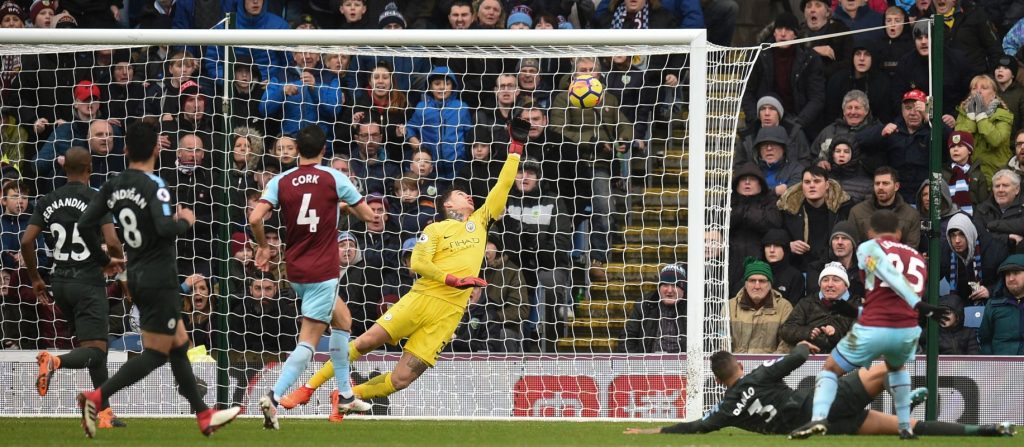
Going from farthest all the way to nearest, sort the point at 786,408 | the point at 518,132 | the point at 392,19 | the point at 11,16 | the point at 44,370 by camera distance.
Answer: the point at 11,16 < the point at 392,19 < the point at 518,132 < the point at 44,370 < the point at 786,408

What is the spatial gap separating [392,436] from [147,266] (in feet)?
6.72

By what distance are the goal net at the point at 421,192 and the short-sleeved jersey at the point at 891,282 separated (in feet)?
7.42

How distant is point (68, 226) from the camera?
9.96 m

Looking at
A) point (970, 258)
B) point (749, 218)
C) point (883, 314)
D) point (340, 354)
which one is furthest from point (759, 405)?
point (970, 258)

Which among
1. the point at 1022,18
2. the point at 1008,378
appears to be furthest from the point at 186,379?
the point at 1022,18

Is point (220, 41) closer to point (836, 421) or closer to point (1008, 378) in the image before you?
point (836, 421)

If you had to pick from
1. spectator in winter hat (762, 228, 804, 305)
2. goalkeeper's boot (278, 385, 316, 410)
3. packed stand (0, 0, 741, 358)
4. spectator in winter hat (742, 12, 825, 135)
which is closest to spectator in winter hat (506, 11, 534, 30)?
packed stand (0, 0, 741, 358)

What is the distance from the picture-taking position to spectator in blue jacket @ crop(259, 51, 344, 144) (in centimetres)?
1308

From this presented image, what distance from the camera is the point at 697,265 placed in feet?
35.1

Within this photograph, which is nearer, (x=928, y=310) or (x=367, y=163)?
(x=928, y=310)

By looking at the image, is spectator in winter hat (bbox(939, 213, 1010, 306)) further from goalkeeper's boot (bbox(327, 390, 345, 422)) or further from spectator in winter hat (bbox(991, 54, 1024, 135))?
goalkeeper's boot (bbox(327, 390, 345, 422))

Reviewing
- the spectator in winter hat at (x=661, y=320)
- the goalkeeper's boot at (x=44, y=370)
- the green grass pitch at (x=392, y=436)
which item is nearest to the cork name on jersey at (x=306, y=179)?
the green grass pitch at (x=392, y=436)

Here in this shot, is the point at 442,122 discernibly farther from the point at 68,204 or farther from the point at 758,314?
the point at 68,204

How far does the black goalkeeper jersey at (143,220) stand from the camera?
845 centimetres
